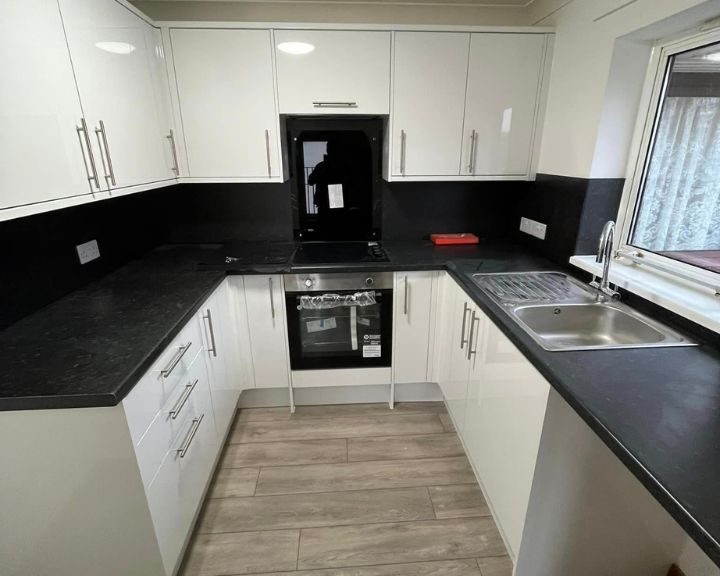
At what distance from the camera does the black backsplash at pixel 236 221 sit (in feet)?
4.97

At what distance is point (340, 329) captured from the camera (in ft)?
7.36

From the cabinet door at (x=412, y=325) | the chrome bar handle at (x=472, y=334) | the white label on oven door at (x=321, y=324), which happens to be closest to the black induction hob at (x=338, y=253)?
the cabinet door at (x=412, y=325)

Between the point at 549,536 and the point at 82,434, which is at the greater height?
the point at 82,434

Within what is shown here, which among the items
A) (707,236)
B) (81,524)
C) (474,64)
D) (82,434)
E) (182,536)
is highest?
(474,64)

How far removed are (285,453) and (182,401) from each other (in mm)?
818

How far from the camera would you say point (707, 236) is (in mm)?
1487

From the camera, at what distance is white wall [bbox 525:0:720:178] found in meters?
1.51

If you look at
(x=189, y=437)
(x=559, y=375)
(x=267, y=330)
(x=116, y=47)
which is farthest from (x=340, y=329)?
(x=116, y=47)

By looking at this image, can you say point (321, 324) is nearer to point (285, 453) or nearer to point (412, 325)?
point (412, 325)

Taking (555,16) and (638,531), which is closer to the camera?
(638,531)

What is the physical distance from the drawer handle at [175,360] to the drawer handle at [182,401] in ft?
0.44

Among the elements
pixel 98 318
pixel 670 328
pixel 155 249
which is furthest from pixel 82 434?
pixel 670 328

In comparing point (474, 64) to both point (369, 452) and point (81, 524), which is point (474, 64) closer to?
point (369, 452)

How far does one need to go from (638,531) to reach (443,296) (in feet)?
4.12
